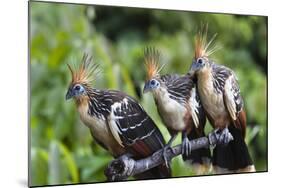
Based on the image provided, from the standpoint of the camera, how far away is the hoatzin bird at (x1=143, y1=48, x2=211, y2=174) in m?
3.00

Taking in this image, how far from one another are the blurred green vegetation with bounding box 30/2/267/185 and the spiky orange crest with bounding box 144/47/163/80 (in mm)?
34

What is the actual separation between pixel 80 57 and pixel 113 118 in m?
0.37

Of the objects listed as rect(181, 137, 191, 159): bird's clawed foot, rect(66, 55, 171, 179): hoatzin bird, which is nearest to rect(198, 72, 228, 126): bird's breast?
rect(181, 137, 191, 159): bird's clawed foot

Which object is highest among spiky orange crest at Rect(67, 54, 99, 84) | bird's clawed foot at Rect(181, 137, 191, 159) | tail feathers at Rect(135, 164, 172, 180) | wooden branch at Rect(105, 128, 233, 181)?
spiky orange crest at Rect(67, 54, 99, 84)

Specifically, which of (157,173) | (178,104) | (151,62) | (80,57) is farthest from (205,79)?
(80,57)

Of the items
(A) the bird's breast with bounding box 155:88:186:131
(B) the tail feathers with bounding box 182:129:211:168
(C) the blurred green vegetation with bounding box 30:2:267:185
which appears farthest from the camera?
(B) the tail feathers with bounding box 182:129:211:168

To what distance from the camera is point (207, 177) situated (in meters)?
3.21

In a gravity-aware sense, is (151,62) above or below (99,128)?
above

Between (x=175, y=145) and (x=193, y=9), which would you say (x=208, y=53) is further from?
(x=175, y=145)

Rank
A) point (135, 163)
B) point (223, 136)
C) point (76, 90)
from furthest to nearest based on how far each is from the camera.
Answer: point (223, 136) < point (135, 163) < point (76, 90)

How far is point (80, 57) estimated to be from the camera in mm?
2918

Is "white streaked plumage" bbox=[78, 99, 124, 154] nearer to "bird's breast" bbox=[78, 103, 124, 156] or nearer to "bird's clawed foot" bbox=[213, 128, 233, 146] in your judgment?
"bird's breast" bbox=[78, 103, 124, 156]

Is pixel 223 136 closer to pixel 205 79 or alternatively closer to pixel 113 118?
pixel 205 79

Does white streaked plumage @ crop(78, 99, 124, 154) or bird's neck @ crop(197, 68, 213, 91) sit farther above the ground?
bird's neck @ crop(197, 68, 213, 91)
